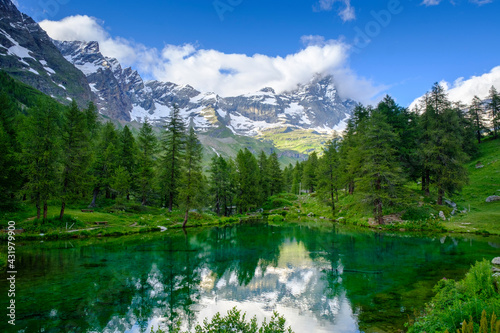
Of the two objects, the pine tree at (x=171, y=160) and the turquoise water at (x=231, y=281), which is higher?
the pine tree at (x=171, y=160)

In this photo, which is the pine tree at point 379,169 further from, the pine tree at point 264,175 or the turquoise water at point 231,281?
the pine tree at point 264,175

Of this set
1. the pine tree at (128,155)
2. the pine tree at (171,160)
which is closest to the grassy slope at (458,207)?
the pine tree at (171,160)

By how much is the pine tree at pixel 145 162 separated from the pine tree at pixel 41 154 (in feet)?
62.7

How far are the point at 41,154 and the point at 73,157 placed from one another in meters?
4.21

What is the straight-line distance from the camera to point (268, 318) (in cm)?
1146

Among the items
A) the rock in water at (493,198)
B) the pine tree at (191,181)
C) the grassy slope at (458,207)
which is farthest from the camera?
the pine tree at (191,181)

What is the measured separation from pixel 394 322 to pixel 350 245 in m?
17.1

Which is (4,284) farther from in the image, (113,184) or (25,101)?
(25,101)

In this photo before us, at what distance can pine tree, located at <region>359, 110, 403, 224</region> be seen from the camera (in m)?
36.2

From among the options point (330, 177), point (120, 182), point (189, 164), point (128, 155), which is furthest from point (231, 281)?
point (128, 155)

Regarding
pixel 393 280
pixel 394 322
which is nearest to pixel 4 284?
pixel 394 322

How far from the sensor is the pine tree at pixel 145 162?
164 ft

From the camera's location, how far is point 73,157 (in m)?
33.9

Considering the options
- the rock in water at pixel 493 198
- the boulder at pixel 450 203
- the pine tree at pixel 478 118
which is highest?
the pine tree at pixel 478 118
